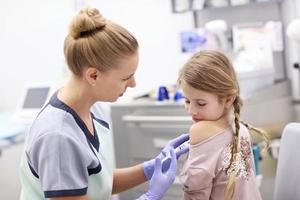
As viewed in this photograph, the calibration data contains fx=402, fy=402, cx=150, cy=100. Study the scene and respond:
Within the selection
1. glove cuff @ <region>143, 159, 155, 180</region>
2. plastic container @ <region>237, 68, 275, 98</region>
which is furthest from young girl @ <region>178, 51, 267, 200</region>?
plastic container @ <region>237, 68, 275, 98</region>

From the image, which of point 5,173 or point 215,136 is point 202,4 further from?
point 5,173

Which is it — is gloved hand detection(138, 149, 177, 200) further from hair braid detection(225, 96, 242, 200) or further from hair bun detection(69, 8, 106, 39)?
hair bun detection(69, 8, 106, 39)

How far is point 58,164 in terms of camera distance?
0.97 meters

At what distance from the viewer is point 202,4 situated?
234cm

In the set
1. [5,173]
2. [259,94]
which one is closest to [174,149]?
[259,94]

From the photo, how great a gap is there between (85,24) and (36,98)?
1575 millimetres

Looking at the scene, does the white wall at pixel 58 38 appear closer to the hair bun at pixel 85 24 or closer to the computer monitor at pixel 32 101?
the computer monitor at pixel 32 101

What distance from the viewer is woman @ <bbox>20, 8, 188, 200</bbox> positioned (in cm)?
98

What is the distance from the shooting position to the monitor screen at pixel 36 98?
250 cm

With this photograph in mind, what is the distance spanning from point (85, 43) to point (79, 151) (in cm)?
28

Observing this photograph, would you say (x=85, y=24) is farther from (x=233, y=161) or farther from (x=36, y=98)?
(x=36, y=98)

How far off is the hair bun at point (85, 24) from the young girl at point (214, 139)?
0.26 m

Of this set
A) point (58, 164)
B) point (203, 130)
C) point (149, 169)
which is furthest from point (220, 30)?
point (58, 164)

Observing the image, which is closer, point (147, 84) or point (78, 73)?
point (78, 73)
